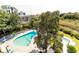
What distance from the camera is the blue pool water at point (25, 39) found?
92.7 inches

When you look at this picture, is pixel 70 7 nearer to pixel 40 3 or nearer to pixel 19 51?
pixel 40 3

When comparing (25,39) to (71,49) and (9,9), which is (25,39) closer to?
(9,9)

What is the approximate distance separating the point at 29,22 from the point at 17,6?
0.73 feet

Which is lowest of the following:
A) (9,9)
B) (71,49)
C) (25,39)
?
(71,49)

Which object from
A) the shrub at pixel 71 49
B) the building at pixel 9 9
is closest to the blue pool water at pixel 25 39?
the building at pixel 9 9

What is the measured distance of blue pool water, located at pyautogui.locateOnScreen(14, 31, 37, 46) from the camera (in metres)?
2.35

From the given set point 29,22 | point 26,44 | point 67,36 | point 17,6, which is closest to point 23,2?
point 17,6

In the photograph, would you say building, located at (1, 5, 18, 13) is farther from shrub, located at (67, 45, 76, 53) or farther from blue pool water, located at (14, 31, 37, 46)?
shrub, located at (67, 45, 76, 53)

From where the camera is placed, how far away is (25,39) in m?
2.35

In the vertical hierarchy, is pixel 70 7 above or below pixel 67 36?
above

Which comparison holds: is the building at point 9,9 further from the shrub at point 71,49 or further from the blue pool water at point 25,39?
the shrub at point 71,49

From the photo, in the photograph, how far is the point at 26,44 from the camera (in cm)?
236

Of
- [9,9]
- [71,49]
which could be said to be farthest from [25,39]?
[71,49]
